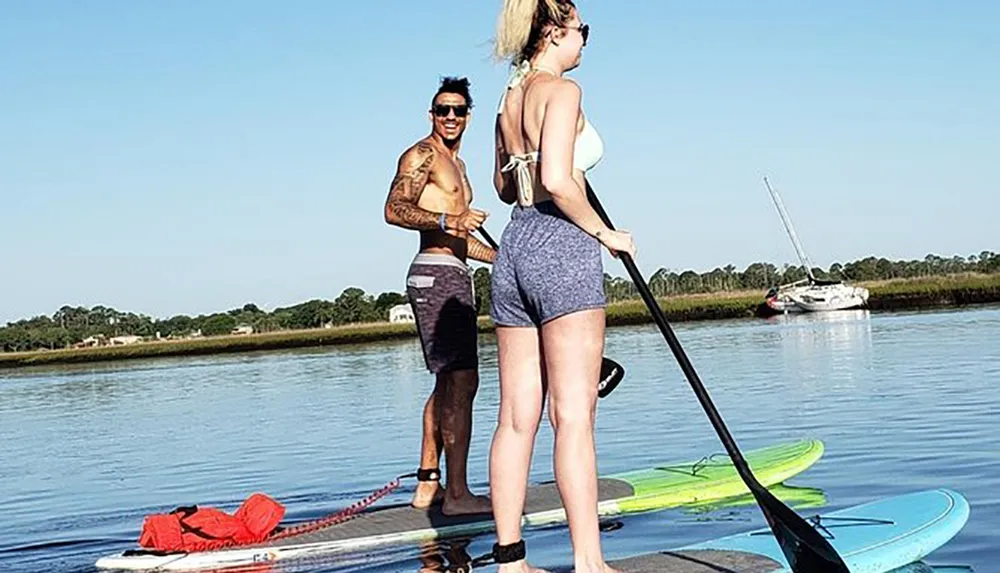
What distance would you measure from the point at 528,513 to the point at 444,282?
144 cm

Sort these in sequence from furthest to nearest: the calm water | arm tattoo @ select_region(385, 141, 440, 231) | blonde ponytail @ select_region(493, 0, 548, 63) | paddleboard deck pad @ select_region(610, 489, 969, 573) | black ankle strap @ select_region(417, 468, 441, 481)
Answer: the calm water < black ankle strap @ select_region(417, 468, 441, 481) < arm tattoo @ select_region(385, 141, 440, 231) < paddleboard deck pad @ select_region(610, 489, 969, 573) < blonde ponytail @ select_region(493, 0, 548, 63)

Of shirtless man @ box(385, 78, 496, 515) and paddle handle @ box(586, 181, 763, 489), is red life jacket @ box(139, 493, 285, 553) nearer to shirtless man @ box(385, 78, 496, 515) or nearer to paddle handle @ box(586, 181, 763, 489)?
shirtless man @ box(385, 78, 496, 515)

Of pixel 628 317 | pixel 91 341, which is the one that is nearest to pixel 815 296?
pixel 628 317

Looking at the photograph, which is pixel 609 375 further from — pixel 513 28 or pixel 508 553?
pixel 513 28

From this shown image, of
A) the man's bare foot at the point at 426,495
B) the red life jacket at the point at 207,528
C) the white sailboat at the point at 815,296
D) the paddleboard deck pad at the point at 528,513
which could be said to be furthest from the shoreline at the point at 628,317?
the red life jacket at the point at 207,528

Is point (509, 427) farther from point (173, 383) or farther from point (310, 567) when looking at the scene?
point (173, 383)

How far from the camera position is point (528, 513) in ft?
26.4

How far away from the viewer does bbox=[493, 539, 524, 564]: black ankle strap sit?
18.0 feet

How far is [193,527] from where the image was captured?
301 inches

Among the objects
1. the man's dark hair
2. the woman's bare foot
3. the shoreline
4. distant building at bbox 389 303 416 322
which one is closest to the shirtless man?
the man's dark hair

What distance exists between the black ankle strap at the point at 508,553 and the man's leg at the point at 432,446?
2519mm

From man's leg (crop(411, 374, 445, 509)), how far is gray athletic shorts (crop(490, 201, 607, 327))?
2.57m

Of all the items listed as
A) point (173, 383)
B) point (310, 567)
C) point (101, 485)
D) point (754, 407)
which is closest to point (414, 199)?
point (310, 567)

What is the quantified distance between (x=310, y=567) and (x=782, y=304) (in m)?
69.0
